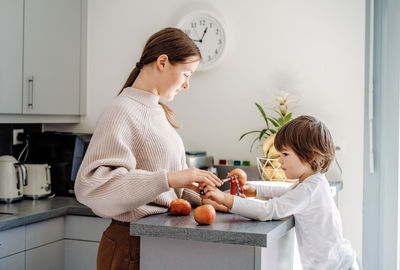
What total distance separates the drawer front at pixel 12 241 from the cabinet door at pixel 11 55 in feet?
2.18

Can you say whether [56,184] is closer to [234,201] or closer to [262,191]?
[262,191]

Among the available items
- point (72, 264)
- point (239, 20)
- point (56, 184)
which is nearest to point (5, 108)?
point (56, 184)

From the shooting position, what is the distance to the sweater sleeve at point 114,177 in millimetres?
1444

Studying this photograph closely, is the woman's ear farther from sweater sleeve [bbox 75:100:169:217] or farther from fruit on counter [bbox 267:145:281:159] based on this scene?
fruit on counter [bbox 267:145:281:159]

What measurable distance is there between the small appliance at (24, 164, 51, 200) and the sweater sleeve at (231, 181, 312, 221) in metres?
1.66

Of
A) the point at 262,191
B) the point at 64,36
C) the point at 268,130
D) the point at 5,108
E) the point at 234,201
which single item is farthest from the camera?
the point at 64,36

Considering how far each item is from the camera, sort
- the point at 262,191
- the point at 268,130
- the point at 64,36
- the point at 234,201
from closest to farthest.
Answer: the point at 234,201, the point at 262,191, the point at 268,130, the point at 64,36

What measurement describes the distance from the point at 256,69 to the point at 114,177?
1676 millimetres

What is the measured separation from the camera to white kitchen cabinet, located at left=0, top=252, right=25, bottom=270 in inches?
90.7

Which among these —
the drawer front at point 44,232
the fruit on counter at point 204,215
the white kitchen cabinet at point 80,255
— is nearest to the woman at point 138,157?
the fruit on counter at point 204,215

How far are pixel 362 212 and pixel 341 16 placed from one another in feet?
3.46

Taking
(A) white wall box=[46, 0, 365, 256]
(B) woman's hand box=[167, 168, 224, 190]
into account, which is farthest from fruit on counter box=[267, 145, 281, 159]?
(B) woman's hand box=[167, 168, 224, 190]

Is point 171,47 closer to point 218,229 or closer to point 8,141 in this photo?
point 218,229

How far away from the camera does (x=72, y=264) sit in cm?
268
